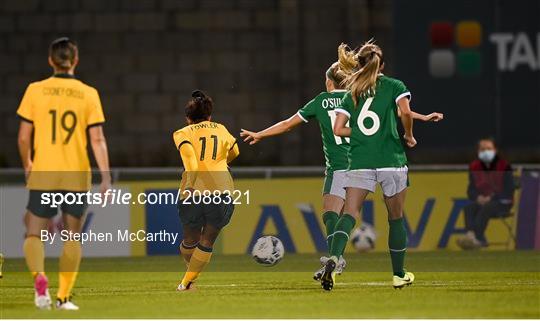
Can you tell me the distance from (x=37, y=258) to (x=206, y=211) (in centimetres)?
260

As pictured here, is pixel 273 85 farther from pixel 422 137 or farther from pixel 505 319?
pixel 505 319

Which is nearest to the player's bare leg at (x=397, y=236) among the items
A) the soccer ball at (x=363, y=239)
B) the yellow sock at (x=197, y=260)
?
the yellow sock at (x=197, y=260)

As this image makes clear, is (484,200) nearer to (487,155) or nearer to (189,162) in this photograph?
(487,155)

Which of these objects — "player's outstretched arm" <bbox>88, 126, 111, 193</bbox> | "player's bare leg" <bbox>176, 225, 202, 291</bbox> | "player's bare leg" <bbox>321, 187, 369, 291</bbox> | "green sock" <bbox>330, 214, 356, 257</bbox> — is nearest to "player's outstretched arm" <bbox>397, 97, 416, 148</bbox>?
"player's bare leg" <bbox>321, 187, 369, 291</bbox>

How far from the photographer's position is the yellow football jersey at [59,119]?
11.6 meters

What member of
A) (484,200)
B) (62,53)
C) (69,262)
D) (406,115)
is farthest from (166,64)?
(69,262)

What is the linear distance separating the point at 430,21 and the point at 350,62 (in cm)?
1172

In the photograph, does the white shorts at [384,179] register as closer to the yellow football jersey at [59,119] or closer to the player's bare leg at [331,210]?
the player's bare leg at [331,210]

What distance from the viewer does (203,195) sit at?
1395 centimetres

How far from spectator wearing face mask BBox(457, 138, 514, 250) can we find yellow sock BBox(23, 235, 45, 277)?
987cm

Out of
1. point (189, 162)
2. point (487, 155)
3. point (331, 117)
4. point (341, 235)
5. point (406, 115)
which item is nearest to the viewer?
point (406, 115)

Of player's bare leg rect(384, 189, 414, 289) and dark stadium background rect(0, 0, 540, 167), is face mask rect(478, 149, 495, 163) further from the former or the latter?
player's bare leg rect(384, 189, 414, 289)

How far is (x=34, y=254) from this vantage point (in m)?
11.6

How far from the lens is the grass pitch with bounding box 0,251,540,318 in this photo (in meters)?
11.8
